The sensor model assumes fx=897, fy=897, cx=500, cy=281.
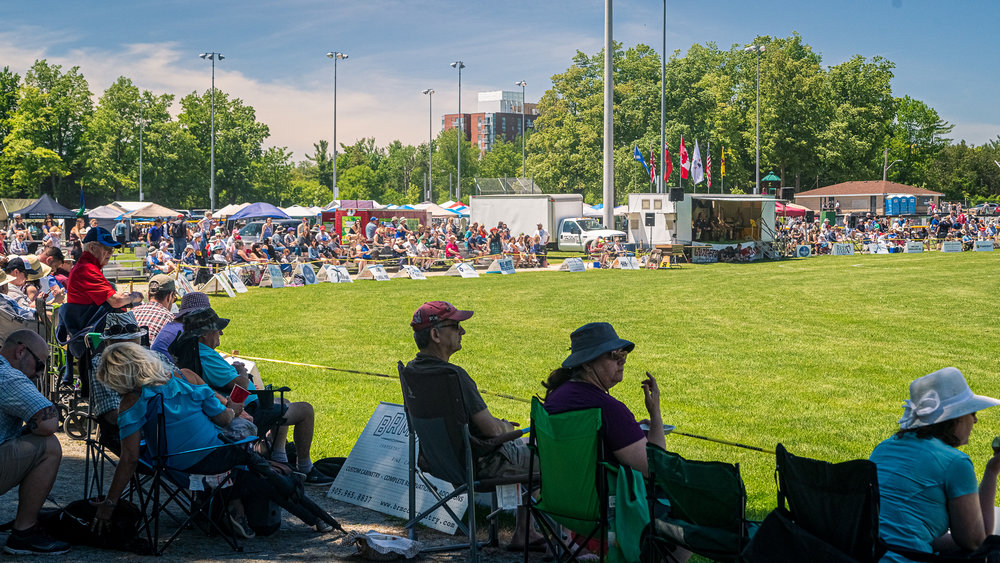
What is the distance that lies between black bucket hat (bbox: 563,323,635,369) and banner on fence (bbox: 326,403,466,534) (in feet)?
5.27

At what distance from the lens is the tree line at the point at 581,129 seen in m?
67.2

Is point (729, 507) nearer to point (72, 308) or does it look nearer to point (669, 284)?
point (72, 308)

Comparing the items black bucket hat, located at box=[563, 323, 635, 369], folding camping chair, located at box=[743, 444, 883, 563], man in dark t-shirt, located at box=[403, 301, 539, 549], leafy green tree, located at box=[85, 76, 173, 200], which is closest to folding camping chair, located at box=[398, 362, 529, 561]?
man in dark t-shirt, located at box=[403, 301, 539, 549]

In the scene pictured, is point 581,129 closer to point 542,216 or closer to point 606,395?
point 542,216

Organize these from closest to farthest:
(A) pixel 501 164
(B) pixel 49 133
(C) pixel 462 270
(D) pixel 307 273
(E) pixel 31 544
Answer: (E) pixel 31 544, (D) pixel 307 273, (C) pixel 462 270, (B) pixel 49 133, (A) pixel 501 164

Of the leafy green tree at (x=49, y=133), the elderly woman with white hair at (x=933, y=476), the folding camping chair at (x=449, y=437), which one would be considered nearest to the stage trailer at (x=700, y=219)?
the folding camping chair at (x=449, y=437)

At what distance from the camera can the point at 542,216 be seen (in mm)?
42625

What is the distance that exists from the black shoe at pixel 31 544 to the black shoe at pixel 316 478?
1.95 metres

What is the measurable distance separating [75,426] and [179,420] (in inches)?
140

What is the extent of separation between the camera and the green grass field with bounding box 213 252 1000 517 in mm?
8688

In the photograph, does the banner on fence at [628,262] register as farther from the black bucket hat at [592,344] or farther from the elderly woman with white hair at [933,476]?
the elderly woman with white hair at [933,476]

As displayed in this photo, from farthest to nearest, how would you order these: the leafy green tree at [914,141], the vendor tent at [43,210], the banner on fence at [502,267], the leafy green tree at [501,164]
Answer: the leafy green tree at [501,164], the leafy green tree at [914,141], the vendor tent at [43,210], the banner on fence at [502,267]

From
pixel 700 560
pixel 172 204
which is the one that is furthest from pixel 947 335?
pixel 172 204

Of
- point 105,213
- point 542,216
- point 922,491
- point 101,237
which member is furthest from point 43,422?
point 105,213
